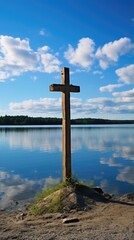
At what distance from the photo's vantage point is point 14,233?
6.12m

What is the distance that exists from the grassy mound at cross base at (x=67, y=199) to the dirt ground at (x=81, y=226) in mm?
252

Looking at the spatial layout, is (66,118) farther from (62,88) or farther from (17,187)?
(17,187)

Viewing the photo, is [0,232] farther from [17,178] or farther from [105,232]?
[17,178]

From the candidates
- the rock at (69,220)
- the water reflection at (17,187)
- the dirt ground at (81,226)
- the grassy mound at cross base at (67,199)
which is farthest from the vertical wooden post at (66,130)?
the water reflection at (17,187)

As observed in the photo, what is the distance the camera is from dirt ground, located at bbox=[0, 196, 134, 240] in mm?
5730

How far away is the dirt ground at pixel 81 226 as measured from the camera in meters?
5.73

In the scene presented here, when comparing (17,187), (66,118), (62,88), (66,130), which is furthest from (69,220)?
(17,187)

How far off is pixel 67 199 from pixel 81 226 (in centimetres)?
193

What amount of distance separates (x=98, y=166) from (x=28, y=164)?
4.58 meters

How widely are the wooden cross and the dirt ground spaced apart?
1.57 metres

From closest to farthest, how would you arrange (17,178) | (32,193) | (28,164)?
(32,193), (17,178), (28,164)

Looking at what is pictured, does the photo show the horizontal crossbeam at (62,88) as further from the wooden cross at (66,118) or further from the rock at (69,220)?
the rock at (69,220)

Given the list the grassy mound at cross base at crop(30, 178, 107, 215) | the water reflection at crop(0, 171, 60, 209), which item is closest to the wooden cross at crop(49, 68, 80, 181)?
the grassy mound at cross base at crop(30, 178, 107, 215)

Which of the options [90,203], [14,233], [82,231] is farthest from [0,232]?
[90,203]
